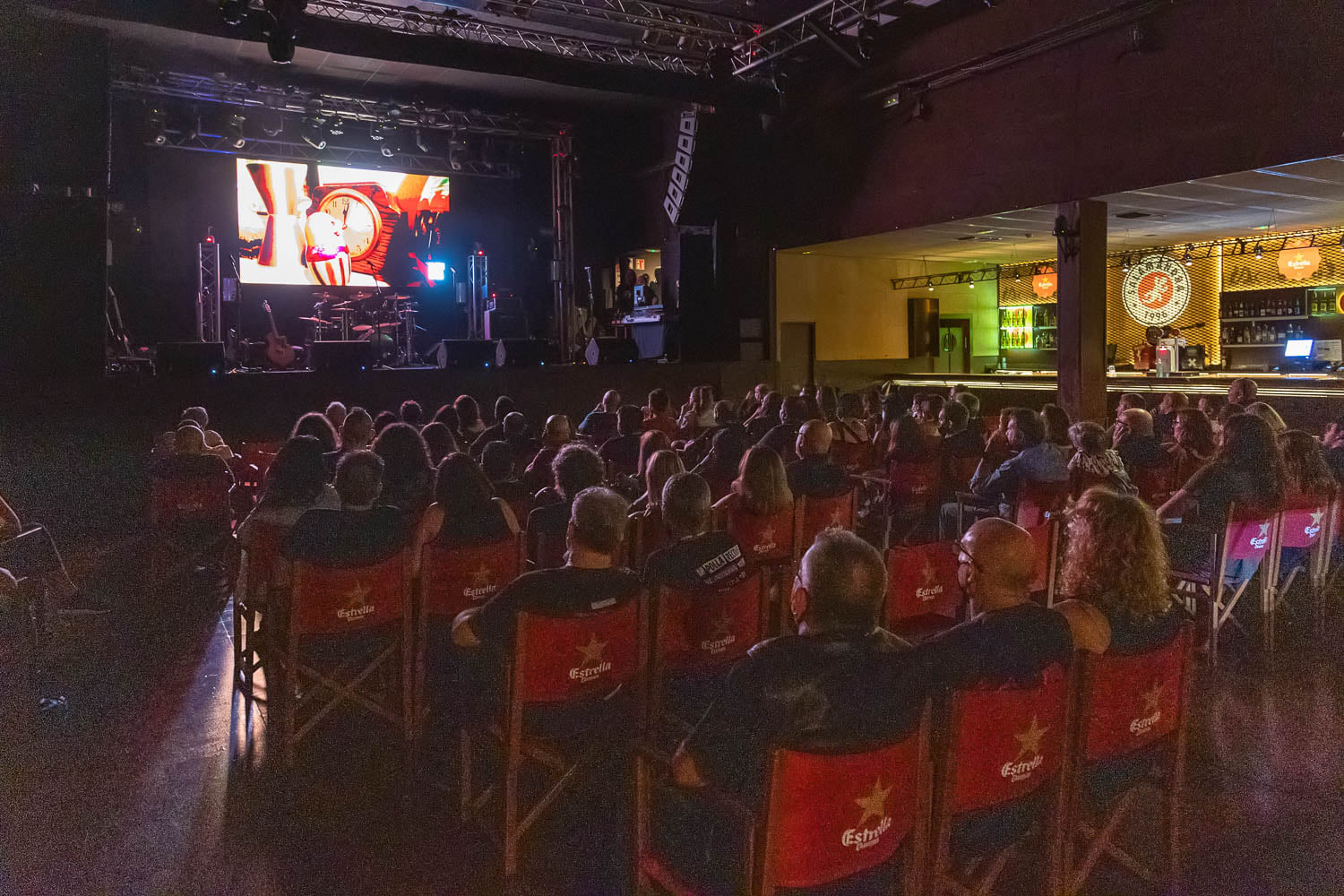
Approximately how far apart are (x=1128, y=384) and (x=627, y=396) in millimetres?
6827

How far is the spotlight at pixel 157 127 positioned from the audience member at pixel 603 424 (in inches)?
348

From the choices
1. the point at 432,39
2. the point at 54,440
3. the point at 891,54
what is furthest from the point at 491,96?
the point at 54,440

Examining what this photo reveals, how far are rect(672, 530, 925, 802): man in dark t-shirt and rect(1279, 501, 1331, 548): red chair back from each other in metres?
3.85

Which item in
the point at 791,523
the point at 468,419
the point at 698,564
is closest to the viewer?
the point at 698,564

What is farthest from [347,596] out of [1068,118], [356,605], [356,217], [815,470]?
[356,217]

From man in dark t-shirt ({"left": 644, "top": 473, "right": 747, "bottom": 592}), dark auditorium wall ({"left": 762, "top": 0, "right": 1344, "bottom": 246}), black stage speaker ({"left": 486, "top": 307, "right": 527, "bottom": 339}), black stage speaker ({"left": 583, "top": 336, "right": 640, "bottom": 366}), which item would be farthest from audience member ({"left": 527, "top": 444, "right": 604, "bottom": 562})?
black stage speaker ({"left": 486, "top": 307, "right": 527, "bottom": 339})

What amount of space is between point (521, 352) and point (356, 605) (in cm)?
960

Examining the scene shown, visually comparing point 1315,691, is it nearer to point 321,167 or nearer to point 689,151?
point 689,151

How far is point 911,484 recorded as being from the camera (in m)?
6.21

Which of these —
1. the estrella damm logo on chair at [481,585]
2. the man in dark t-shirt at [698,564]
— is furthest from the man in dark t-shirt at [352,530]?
the man in dark t-shirt at [698,564]

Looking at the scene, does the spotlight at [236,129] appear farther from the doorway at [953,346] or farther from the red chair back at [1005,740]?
the red chair back at [1005,740]

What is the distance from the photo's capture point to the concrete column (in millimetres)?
9781

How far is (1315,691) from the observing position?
403 cm

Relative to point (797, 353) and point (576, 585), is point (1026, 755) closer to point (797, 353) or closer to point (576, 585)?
point (576, 585)
